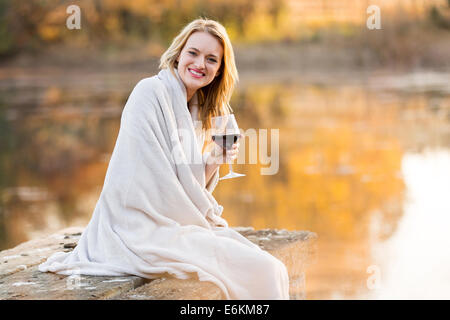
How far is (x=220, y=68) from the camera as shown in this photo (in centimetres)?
277

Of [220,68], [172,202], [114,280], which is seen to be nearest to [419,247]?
[220,68]

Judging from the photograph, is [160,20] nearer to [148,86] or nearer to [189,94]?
[189,94]

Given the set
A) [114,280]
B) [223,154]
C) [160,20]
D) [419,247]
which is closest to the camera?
[114,280]

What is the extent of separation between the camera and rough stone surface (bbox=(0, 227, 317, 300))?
2.38 metres

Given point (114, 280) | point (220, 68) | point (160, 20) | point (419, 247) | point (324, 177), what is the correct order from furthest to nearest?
1. point (160, 20)
2. point (324, 177)
3. point (419, 247)
4. point (220, 68)
5. point (114, 280)

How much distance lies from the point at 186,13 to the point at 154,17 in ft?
3.58

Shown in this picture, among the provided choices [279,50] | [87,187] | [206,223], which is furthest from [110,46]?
[206,223]

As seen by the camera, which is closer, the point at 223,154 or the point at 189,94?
the point at 223,154

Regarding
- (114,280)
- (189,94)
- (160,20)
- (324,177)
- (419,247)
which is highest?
(160,20)

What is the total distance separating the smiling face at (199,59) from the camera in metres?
2.64

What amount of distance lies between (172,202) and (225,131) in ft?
1.19

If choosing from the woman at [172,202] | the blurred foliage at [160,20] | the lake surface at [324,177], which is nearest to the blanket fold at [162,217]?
the woman at [172,202]

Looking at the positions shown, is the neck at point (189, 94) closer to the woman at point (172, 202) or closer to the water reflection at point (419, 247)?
the woman at point (172, 202)

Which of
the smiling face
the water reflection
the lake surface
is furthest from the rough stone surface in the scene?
the water reflection
